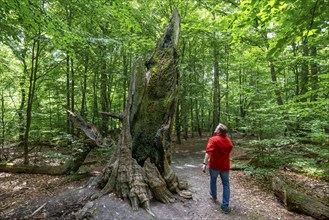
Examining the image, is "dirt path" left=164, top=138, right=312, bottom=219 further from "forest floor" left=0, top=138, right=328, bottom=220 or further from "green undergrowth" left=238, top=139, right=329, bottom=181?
"green undergrowth" left=238, top=139, right=329, bottom=181

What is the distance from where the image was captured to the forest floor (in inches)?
187

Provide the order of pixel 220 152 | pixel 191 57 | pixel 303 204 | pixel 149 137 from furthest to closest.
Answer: pixel 191 57, pixel 149 137, pixel 303 204, pixel 220 152

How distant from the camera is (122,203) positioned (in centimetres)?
481

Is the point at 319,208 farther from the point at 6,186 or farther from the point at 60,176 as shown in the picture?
the point at 6,186

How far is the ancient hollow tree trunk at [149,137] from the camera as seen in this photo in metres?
5.24

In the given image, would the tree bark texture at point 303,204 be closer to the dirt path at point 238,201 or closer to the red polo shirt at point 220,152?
the dirt path at point 238,201

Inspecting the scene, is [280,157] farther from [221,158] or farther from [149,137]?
[149,137]

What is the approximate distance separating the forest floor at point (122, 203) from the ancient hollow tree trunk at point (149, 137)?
35 centimetres

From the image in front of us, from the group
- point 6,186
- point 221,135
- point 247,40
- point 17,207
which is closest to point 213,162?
point 221,135

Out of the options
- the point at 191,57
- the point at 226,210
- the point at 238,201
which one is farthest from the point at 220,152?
the point at 191,57

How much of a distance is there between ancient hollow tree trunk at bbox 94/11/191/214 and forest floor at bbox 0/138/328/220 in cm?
35

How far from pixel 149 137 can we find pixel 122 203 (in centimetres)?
197

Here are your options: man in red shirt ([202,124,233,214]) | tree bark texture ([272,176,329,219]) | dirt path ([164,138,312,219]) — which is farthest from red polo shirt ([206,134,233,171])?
tree bark texture ([272,176,329,219])

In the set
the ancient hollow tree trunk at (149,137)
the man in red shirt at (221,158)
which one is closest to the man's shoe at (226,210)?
the man in red shirt at (221,158)
